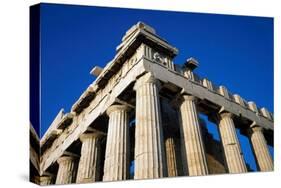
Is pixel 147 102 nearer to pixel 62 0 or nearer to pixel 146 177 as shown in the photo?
pixel 146 177

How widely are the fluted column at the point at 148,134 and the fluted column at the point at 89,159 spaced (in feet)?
15.7

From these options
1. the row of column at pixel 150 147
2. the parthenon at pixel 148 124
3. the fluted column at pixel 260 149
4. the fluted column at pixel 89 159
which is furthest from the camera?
the fluted column at pixel 260 149

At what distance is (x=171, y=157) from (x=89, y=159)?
14.8 feet

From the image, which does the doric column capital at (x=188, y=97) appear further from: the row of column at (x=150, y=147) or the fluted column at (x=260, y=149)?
the fluted column at (x=260, y=149)

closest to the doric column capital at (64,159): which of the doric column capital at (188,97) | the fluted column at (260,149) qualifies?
the doric column capital at (188,97)

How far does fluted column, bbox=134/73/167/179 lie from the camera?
1070cm

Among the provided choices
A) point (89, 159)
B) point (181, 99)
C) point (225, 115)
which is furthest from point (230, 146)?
point (89, 159)

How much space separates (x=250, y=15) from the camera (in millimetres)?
14805

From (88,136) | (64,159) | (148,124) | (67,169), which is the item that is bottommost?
(148,124)

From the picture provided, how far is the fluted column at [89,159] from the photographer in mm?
15227

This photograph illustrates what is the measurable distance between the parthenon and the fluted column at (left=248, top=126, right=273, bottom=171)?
56 mm

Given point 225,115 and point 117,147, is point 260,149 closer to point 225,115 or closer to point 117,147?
point 225,115

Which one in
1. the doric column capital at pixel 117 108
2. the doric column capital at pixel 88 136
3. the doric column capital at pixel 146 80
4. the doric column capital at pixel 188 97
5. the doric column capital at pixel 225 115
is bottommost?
the doric column capital at pixel 88 136

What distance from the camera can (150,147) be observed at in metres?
11.2
